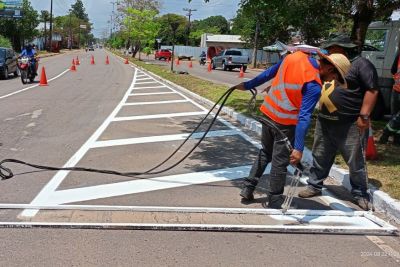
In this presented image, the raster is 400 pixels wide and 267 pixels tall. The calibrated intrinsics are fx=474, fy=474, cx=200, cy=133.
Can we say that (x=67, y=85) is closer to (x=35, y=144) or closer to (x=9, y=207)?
(x=35, y=144)

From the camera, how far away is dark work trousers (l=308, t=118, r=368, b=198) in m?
5.33

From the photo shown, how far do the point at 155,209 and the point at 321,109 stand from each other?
89.3 inches

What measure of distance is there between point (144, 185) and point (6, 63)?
18.4 meters

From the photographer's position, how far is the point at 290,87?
4570mm

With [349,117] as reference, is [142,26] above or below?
above

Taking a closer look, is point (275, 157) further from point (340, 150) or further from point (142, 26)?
point (142, 26)

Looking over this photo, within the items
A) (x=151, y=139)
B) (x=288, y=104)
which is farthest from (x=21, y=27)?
(x=288, y=104)

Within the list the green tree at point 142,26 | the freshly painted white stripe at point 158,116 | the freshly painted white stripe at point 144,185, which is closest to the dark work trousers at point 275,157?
the freshly painted white stripe at point 144,185

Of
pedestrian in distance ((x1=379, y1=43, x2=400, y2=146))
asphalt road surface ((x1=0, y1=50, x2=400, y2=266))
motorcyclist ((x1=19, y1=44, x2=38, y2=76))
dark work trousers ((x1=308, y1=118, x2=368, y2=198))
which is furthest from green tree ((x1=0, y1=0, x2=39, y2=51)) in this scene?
dark work trousers ((x1=308, y1=118, x2=368, y2=198))

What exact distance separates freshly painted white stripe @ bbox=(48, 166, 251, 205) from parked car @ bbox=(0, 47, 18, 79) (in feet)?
58.0

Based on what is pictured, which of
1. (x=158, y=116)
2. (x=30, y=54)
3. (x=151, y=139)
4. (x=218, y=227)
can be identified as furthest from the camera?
(x=30, y=54)

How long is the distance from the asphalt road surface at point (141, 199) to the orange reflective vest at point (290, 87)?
1052 millimetres

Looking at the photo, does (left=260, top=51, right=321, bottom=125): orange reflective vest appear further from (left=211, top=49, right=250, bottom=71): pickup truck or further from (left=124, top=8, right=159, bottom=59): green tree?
(left=124, top=8, right=159, bottom=59): green tree

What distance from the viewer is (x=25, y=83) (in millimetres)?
19328
